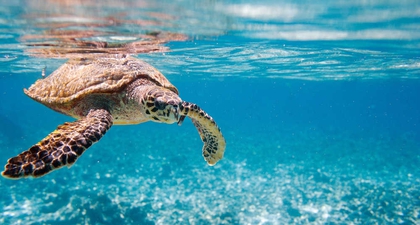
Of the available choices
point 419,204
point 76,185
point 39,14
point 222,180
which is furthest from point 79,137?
point 419,204

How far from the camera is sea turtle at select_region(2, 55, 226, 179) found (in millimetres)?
3434

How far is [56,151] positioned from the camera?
3506 millimetres

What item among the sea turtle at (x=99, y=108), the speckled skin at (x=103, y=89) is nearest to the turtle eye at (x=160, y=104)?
the sea turtle at (x=99, y=108)

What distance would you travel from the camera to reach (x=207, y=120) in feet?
16.8

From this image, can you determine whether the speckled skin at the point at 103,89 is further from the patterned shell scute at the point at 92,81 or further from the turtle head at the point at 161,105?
the turtle head at the point at 161,105

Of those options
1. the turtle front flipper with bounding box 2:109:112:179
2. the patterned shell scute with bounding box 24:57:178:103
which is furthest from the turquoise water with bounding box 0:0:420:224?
the turtle front flipper with bounding box 2:109:112:179

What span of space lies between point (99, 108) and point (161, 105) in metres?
1.81

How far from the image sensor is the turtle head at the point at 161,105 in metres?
4.36

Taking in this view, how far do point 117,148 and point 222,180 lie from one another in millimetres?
7860

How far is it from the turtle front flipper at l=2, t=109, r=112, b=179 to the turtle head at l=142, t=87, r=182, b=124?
775 millimetres

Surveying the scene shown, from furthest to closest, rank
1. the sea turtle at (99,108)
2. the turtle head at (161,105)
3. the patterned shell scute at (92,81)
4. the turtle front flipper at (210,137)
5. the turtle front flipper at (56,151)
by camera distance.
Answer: the patterned shell scute at (92,81)
the turtle front flipper at (210,137)
the turtle head at (161,105)
the sea turtle at (99,108)
the turtle front flipper at (56,151)

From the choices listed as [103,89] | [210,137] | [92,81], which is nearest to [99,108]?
[103,89]

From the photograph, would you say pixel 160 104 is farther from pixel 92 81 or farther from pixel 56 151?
pixel 92 81

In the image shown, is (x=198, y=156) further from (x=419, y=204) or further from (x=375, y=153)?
(x=375, y=153)
